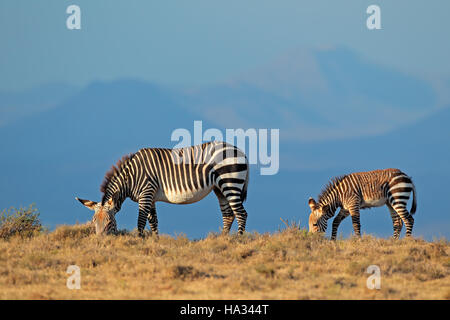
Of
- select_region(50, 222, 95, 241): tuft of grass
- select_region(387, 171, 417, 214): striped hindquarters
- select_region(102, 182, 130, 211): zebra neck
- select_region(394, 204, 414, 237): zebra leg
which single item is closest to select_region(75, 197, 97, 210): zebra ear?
select_region(102, 182, 130, 211): zebra neck

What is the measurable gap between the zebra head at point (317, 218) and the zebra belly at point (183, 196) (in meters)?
4.63

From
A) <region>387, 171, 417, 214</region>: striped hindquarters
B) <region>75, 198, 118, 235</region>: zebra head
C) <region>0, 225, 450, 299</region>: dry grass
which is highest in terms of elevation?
<region>387, 171, 417, 214</region>: striped hindquarters

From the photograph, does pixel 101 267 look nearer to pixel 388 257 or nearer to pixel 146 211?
pixel 146 211

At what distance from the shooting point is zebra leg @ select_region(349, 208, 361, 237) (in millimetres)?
21078

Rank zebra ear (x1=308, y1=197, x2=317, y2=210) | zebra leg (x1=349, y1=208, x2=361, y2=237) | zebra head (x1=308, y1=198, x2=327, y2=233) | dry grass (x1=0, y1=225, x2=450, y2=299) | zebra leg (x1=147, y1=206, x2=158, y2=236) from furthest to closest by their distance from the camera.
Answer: zebra ear (x1=308, y1=197, x2=317, y2=210) < zebra head (x1=308, y1=198, x2=327, y2=233) < zebra leg (x1=349, y1=208, x2=361, y2=237) < zebra leg (x1=147, y1=206, x2=158, y2=236) < dry grass (x1=0, y1=225, x2=450, y2=299)

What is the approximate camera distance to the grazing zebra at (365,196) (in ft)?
71.5

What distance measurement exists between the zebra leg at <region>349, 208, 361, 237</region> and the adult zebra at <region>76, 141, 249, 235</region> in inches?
179

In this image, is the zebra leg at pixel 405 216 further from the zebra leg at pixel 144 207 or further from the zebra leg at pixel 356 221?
the zebra leg at pixel 144 207

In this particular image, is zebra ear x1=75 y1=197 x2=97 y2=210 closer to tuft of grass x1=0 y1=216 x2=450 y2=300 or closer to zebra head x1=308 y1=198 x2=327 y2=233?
tuft of grass x1=0 y1=216 x2=450 y2=300

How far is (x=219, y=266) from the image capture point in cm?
1495

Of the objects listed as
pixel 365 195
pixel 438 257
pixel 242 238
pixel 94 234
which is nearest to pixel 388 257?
pixel 438 257

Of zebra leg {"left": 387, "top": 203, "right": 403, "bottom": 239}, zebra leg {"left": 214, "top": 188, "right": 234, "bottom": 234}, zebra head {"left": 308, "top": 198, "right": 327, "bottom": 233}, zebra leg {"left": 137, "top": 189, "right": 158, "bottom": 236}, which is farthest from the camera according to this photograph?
zebra leg {"left": 387, "top": 203, "right": 403, "bottom": 239}
